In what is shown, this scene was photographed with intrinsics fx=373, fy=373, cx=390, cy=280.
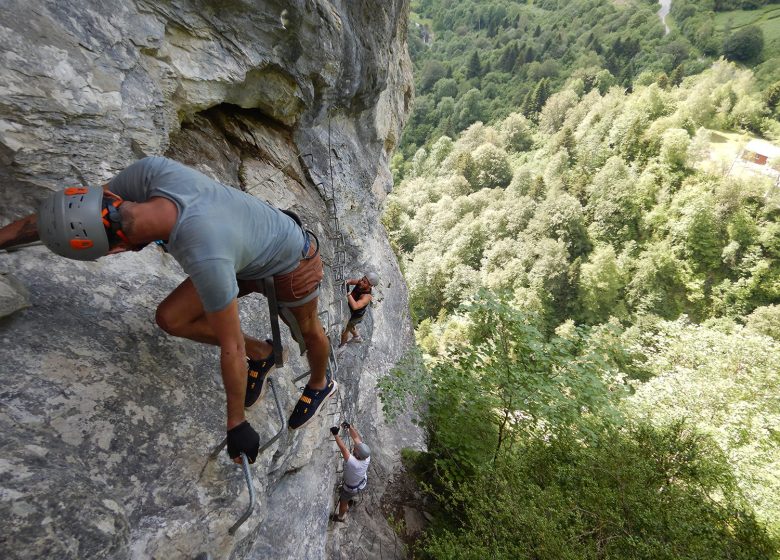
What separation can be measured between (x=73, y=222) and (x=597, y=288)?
5095cm

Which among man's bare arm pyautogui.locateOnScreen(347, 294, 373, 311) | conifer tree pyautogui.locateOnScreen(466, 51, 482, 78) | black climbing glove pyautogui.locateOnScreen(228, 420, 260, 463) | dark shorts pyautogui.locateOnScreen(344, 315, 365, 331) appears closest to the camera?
black climbing glove pyautogui.locateOnScreen(228, 420, 260, 463)

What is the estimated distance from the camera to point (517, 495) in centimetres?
589

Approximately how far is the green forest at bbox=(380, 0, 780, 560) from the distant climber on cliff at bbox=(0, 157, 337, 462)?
5061 mm

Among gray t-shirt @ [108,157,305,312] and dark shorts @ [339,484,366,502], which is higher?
gray t-shirt @ [108,157,305,312]

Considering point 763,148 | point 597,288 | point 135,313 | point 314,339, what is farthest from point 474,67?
point 135,313

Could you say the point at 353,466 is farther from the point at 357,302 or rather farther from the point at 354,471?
the point at 357,302

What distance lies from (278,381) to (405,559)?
17.6 feet

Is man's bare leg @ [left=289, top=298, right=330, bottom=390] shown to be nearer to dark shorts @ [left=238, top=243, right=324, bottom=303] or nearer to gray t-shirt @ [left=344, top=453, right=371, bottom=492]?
dark shorts @ [left=238, top=243, right=324, bottom=303]

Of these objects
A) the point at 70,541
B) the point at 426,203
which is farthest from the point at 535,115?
the point at 70,541

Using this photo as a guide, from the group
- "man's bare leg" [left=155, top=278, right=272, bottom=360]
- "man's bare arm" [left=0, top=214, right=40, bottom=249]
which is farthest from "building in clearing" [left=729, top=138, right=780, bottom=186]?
"man's bare arm" [left=0, top=214, right=40, bottom=249]

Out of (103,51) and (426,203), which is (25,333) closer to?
(103,51)

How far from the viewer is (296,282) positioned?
131 inches

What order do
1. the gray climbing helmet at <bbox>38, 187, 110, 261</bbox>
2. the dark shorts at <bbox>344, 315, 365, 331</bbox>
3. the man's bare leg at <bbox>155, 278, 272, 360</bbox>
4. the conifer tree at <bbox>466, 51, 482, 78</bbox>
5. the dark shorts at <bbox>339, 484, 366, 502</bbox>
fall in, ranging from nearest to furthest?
the gray climbing helmet at <bbox>38, 187, 110, 261</bbox> → the man's bare leg at <bbox>155, 278, 272, 360</bbox> → the dark shorts at <bbox>339, 484, 366, 502</bbox> → the dark shorts at <bbox>344, 315, 365, 331</bbox> → the conifer tree at <bbox>466, 51, 482, 78</bbox>

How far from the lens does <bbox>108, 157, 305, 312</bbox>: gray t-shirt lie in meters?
2.21
